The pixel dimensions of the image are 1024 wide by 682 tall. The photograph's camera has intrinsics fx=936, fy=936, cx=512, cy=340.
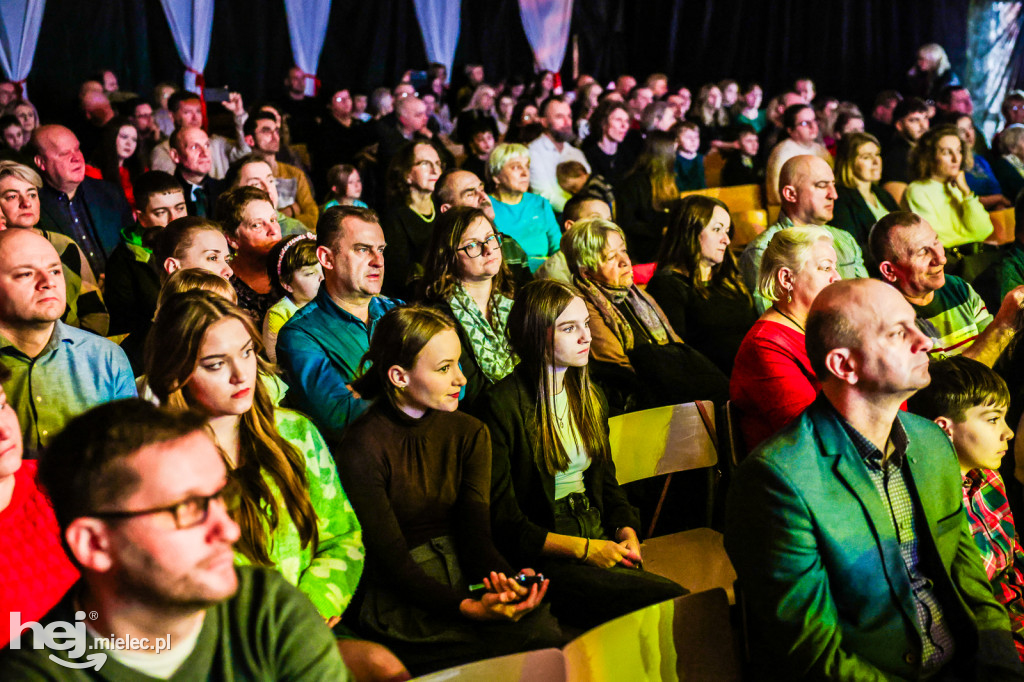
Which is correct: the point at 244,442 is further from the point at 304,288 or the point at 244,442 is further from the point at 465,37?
the point at 465,37

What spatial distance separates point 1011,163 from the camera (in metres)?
6.36

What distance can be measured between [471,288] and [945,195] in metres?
3.05

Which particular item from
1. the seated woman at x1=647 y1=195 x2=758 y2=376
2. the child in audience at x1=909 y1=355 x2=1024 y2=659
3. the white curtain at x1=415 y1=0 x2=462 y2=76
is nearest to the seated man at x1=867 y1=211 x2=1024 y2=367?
the seated woman at x1=647 y1=195 x2=758 y2=376

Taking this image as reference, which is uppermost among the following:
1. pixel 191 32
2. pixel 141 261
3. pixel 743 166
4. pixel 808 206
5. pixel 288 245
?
pixel 191 32

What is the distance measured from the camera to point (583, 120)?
8.40 m

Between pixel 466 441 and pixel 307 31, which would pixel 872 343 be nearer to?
pixel 466 441

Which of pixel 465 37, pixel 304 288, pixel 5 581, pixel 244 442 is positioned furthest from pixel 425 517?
pixel 465 37

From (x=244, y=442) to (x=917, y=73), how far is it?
31.8ft

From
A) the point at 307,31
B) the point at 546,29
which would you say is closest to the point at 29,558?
the point at 307,31

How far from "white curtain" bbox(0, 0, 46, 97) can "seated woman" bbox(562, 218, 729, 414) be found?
24.2 ft

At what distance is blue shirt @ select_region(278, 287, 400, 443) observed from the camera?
256 cm

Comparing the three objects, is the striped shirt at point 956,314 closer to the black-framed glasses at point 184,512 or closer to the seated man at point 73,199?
the black-framed glasses at point 184,512

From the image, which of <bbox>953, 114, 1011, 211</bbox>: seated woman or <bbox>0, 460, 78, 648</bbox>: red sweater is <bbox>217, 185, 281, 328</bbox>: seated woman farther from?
<bbox>953, 114, 1011, 211</bbox>: seated woman

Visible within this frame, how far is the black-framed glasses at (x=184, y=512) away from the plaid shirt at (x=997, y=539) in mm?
1623
